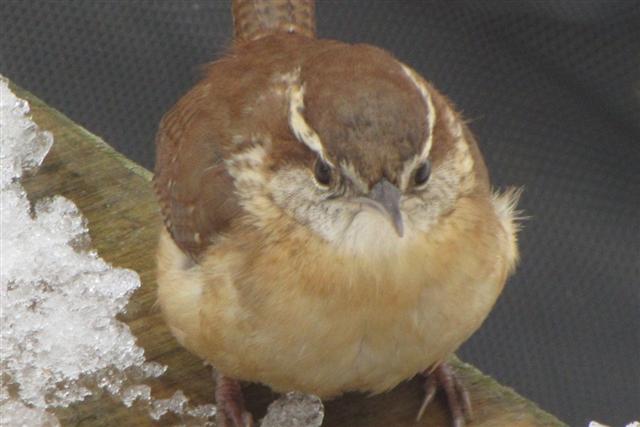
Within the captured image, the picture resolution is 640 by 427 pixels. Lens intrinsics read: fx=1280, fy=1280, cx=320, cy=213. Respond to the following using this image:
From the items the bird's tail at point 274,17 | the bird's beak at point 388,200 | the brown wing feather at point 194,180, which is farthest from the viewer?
the bird's tail at point 274,17

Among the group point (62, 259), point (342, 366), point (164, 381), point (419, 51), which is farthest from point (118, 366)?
point (419, 51)

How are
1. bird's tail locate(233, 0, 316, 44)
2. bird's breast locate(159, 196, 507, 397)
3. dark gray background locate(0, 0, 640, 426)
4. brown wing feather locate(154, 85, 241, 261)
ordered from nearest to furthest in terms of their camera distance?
bird's breast locate(159, 196, 507, 397) < brown wing feather locate(154, 85, 241, 261) < bird's tail locate(233, 0, 316, 44) < dark gray background locate(0, 0, 640, 426)

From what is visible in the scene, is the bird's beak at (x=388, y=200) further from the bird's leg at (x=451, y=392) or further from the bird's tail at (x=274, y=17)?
the bird's tail at (x=274, y=17)

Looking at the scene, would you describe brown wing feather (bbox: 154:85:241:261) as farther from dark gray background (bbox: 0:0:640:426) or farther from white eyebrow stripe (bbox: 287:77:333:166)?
dark gray background (bbox: 0:0:640:426)

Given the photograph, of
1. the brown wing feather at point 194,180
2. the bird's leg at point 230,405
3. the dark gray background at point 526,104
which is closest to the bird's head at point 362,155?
the brown wing feather at point 194,180

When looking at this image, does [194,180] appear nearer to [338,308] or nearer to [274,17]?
[338,308]

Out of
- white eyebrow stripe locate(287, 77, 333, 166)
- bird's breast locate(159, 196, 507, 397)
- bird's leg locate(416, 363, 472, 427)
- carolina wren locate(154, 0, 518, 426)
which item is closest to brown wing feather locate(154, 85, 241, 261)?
carolina wren locate(154, 0, 518, 426)
